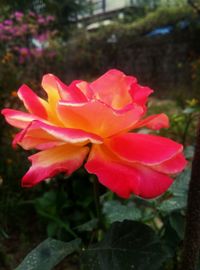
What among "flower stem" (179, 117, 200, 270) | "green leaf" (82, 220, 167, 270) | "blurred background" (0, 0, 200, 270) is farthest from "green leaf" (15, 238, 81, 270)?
"blurred background" (0, 0, 200, 270)

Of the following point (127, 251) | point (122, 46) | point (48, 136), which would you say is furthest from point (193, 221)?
point (122, 46)

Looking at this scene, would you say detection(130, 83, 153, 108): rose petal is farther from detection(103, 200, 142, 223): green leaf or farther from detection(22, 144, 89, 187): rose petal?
detection(103, 200, 142, 223): green leaf

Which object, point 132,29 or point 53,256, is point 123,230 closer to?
point 53,256

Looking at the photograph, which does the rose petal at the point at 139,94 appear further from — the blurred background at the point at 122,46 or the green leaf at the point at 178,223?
the blurred background at the point at 122,46

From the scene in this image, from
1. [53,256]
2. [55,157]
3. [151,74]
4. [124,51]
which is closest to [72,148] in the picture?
[55,157]

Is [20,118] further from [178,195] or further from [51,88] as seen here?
[178,195]
